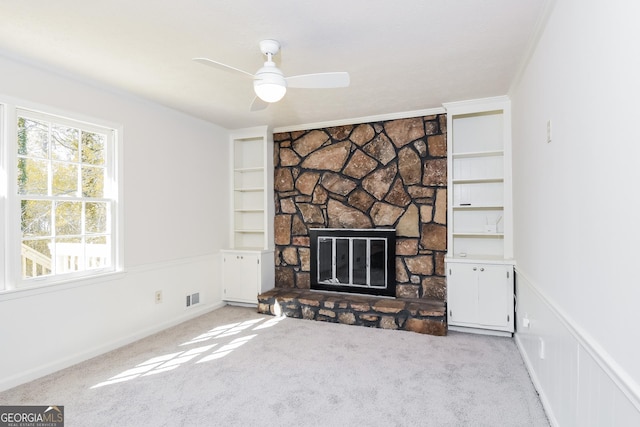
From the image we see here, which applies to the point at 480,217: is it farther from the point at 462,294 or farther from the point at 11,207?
the point at 11,207

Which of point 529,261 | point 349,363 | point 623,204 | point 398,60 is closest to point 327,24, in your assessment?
point 398,60

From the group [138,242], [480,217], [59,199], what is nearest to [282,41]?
[59,199]

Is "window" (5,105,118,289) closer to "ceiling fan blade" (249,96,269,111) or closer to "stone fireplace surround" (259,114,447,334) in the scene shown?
"ceiling fan blade" (249,96,269,111)

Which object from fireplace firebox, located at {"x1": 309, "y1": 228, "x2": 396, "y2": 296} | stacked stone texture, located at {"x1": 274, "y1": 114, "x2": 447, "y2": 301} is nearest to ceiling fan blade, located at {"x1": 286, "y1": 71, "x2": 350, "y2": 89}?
stacked stone texture, located at {"x1": 274, "y1": 114, "x2": 447, "y2": 301}

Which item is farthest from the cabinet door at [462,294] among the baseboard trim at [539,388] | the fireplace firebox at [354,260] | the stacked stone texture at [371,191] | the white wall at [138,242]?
the white wall at [138,242]

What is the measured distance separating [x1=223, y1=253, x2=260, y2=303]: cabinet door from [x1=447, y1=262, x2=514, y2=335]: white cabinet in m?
2.48

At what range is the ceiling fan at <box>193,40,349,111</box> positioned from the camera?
7.47 feet

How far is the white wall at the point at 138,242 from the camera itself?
9.01 feet

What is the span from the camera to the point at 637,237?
3.69ft

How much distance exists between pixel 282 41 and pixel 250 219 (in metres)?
3.25

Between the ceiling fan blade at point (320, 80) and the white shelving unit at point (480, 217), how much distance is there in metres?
2.05

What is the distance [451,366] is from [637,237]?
2.18 m

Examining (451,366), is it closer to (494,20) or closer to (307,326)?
(307,326)

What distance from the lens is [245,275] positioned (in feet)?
15.8
